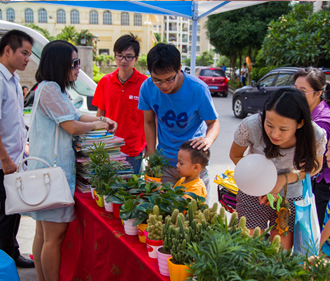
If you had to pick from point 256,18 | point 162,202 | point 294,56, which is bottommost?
point 162,202

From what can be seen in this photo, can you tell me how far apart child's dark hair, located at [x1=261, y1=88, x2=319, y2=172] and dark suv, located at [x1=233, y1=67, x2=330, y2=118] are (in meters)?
5.96

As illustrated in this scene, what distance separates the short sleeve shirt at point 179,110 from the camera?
7.48ft

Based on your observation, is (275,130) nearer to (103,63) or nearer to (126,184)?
(126,184)

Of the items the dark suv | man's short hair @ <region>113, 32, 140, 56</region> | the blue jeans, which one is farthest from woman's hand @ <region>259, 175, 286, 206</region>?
the dark suv

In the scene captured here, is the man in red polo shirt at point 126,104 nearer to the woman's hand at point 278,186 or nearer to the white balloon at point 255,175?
the woman's hand at point 278,186

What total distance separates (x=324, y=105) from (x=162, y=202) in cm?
178

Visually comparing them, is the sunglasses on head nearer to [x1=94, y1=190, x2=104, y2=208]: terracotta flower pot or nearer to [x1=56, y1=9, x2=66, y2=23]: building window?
[x1=94, y1=190, x2=104, y2=208]: terracotta flower pot

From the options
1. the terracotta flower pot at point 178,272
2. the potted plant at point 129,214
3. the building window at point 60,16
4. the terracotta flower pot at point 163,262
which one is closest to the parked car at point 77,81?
the potted plant at point 129,214

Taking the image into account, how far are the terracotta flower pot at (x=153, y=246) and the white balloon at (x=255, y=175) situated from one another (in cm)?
51

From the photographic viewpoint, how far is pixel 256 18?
19734 millimetres

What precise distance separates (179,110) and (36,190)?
3.57ft

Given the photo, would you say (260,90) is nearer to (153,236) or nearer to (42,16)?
(153,236)

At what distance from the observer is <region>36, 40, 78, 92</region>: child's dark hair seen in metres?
2.07

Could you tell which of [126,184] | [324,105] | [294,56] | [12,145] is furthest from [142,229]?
[294,56]
